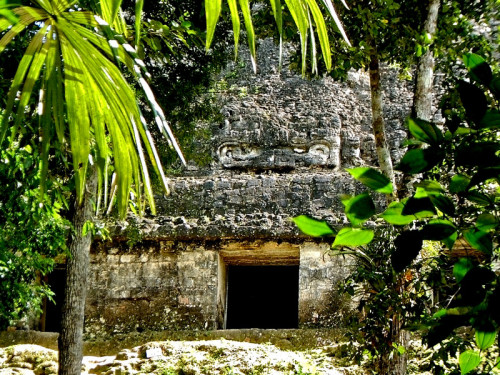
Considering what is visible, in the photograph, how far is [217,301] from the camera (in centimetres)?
777

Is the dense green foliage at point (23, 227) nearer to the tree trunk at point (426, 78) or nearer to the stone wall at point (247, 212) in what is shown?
the stone wall at point (247, 212)

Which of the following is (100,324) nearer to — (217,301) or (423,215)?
(217,301)

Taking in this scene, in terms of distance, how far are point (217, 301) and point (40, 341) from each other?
1854 millimetres

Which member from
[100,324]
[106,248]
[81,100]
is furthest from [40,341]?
[81,100]

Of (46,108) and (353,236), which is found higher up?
(46,108)

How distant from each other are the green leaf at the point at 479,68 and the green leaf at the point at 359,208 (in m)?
0.24

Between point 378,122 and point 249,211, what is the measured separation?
3.06 m

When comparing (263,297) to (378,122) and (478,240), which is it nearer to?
(378,122)

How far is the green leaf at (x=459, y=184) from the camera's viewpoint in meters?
1.12

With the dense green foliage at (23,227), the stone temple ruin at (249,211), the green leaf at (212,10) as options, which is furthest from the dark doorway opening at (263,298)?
the green leaf at (212,10)

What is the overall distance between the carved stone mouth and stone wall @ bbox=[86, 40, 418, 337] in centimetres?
1

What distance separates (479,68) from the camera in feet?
3.53

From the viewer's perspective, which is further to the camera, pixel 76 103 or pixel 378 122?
pixel 378 122

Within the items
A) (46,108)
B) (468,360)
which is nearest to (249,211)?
(46,108)
